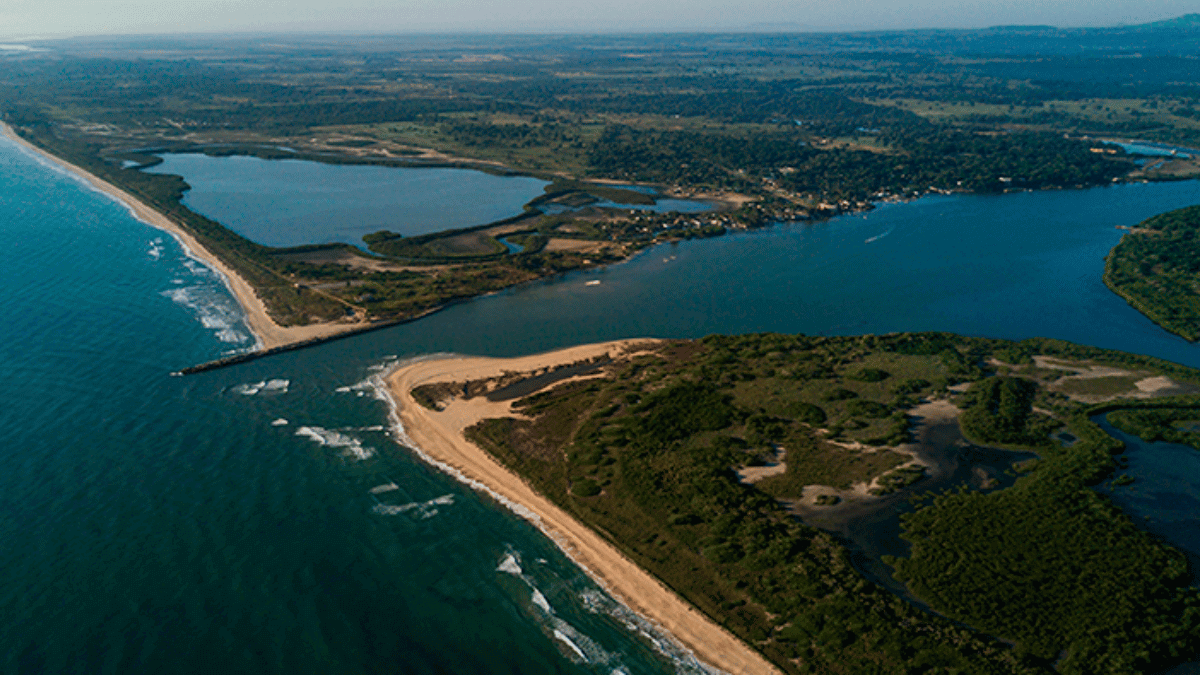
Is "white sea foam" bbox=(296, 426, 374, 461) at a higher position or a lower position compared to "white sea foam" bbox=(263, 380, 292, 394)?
lower

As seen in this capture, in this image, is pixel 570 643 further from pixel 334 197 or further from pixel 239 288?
pixel 334 197

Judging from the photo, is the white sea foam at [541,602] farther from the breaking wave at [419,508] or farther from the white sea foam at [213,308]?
the white sea foam at [213,308]

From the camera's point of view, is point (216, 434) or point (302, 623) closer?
point (302, 623)

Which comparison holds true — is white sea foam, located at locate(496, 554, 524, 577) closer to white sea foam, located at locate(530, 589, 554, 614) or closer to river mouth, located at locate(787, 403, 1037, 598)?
white sea foam, located at locate(530, 589, 554, 614)

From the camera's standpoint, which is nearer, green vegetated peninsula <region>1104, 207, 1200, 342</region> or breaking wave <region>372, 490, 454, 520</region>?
breaking wave <region>372, 490, 454, 520</region>

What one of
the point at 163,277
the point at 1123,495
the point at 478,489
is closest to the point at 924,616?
the point at 1123,495

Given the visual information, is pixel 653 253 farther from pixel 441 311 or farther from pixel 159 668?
pixel 159 668

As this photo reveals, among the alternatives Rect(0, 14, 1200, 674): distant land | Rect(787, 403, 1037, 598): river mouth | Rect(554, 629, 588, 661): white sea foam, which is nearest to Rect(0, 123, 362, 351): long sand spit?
Rect(0, 14, 1200, 674): distant land
